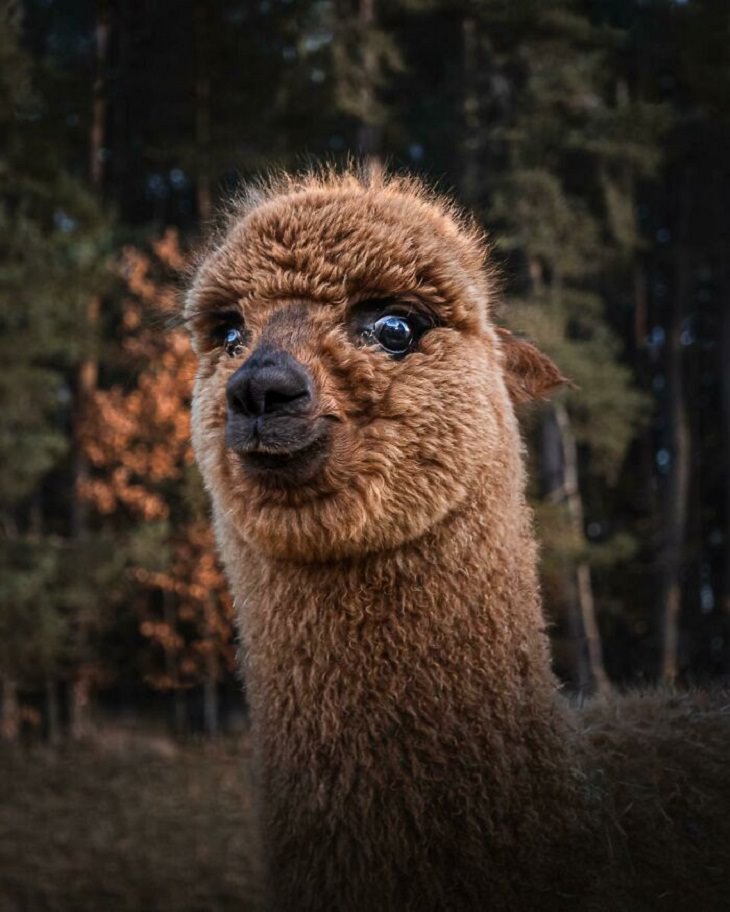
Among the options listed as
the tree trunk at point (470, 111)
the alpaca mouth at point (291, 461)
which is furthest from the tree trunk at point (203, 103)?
the alpaca mouth at point (291, 461)

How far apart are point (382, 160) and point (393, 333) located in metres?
6.80

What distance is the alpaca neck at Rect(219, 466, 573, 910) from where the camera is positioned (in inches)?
75.0

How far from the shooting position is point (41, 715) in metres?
12.8

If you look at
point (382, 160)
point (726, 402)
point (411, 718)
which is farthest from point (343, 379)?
point (726, 402)

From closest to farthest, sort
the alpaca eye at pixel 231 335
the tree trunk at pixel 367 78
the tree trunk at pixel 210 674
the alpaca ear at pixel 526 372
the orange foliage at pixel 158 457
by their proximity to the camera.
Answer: the alpaca eye at pixel 231 335
the alpaca ear at pixel 526 372
the tree trunk at pixel 367 78
the orange foliage at pixel 158 457
the tree trunk at pixel 210 674

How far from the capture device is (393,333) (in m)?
2.10

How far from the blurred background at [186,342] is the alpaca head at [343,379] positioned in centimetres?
446

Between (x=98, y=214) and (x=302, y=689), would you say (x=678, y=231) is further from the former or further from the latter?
(x=302, y=689)

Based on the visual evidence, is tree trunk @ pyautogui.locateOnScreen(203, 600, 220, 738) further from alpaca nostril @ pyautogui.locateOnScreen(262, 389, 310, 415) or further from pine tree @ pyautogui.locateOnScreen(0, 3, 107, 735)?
alpaca nostril @ pyautogui.locateOnScreen(262, 389, 310, 415)

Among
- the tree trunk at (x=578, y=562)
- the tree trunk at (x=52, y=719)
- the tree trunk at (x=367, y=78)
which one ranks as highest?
the tree trunk at (x=367, y=78)

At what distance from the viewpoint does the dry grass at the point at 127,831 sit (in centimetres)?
732

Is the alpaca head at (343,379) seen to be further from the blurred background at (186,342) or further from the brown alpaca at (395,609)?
the blurred background at (186,342)

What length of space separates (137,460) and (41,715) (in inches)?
183

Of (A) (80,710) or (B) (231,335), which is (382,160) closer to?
(B) (231,335)
